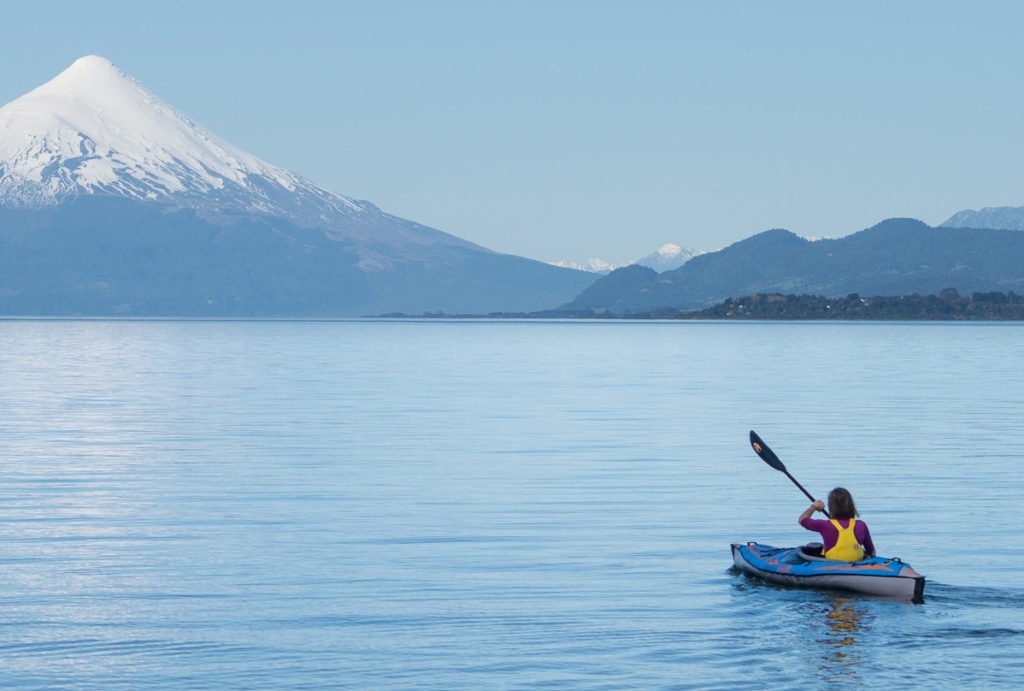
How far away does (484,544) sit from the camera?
26.5 m

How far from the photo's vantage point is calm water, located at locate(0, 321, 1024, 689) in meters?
18.3

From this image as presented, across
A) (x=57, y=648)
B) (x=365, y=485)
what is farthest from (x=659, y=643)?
(x=365, y=485)

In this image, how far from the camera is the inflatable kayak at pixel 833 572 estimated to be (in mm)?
21344

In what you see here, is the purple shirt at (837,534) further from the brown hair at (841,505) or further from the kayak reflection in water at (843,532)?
the brown hair at (841,505)

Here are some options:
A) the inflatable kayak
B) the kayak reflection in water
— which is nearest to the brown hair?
the kayak reflection in water

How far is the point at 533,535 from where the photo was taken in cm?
2752

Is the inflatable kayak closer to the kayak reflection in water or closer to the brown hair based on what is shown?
the kayak reflection in water

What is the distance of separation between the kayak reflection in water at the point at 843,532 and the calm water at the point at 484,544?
764 millimetres

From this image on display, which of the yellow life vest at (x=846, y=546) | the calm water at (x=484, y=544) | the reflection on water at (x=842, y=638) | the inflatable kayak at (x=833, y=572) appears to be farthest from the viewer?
the yellow life vest at (x=846, y=546)

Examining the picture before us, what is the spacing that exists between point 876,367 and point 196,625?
86.8 m

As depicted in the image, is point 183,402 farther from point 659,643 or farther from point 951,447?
point 659,643

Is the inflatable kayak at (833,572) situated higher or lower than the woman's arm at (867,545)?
lower

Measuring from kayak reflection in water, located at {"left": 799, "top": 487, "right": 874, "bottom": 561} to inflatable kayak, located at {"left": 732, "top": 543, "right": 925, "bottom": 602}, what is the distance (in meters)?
0.19

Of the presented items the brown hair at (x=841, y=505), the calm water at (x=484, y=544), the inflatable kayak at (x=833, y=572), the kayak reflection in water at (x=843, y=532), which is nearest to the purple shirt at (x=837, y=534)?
the kayak reflection in water at (x=843, y=532)
